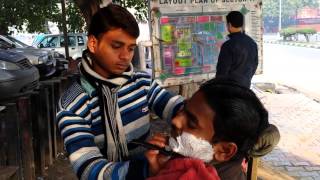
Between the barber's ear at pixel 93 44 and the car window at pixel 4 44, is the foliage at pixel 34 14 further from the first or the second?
the barber's ear at pixel 93 44

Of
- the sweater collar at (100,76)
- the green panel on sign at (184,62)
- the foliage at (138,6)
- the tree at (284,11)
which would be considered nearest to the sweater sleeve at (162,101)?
the sweater collar at (100,76)

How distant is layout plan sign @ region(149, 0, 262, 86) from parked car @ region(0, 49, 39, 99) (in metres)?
3.71

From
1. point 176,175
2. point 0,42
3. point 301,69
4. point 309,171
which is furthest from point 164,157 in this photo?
point 301,69

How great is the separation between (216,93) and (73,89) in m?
0.60

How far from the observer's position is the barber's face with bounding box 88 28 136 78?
157cm

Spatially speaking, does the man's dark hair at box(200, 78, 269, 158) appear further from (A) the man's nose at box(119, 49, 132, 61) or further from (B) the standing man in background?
(B) the standing man in background

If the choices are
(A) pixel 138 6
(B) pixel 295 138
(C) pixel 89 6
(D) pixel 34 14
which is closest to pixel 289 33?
(D) pixel 34 14

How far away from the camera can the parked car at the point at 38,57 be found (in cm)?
1246

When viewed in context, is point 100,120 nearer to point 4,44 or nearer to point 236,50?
point 236,50

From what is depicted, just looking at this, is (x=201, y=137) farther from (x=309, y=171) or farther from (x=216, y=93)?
(x=309, y=171)

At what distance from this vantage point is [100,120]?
1631 mm

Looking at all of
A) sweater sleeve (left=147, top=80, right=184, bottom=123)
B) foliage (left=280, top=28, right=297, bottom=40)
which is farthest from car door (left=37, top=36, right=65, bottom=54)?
foliage (left=280, top=28, right=297, bottom=40)

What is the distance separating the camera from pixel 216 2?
5.83 m

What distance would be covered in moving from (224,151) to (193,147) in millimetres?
90
